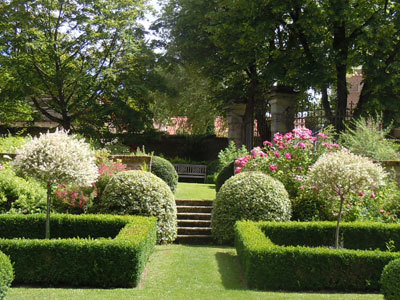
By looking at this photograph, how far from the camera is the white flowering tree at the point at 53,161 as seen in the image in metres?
6.59

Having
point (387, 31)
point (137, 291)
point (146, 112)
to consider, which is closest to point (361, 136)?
point (387, 31)

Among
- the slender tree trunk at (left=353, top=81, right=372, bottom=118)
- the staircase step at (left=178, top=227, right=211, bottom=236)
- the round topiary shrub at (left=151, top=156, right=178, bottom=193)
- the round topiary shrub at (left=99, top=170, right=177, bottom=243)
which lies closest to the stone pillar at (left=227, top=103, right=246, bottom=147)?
the slender tree trunk at (left=353, top=81, right=372, bottom=118)

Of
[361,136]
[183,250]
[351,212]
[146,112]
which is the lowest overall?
[183,250]

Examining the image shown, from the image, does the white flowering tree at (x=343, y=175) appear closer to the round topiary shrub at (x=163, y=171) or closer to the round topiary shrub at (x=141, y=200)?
the round topiary shrub at (x=141, y=200)

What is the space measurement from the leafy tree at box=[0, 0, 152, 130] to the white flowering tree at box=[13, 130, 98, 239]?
466 inches

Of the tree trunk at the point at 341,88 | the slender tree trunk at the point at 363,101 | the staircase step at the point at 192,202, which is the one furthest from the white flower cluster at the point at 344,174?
the slender tree trunk at the point at 363,101

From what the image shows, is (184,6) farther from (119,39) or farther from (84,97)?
(84,97)

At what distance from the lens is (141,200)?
325 inches

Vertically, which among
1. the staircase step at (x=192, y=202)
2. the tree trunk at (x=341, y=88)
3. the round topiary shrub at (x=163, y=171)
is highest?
the tree trunk at (x=341, y=88)

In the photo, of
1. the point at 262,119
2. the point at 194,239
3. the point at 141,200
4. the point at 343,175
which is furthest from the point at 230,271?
the point at 262,119

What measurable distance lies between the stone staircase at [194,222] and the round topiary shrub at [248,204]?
663mm

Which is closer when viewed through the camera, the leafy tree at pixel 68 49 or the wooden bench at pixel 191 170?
the leafy tree at pixel 68 49

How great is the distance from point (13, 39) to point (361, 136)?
1472 cm

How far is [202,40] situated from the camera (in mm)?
19719
